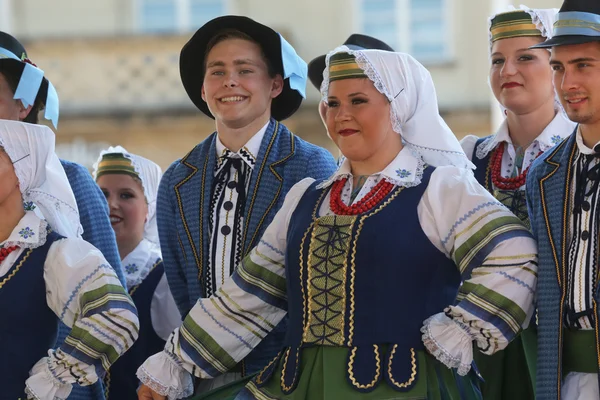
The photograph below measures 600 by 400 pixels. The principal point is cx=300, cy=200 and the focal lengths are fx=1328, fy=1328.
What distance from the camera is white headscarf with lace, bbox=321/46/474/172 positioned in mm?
4562

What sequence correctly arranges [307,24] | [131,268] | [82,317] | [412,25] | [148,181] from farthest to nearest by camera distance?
[307,24]
[412,25]
[148,181]
[131,268]
[82,317]

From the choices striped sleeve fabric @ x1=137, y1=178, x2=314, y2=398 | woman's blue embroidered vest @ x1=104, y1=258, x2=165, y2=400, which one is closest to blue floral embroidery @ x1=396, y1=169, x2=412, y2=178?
striped sleeve fabric @ x1=137, y1=178, x2=314, y2=398

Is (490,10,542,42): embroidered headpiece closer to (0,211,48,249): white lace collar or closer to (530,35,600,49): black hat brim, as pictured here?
(530,35,600,49): black hat brim

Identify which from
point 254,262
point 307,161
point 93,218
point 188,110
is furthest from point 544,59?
point 188,110

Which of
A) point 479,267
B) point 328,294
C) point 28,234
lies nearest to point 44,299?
point 28,234

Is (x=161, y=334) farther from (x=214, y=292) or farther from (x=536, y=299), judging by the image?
(x=536, y=299)

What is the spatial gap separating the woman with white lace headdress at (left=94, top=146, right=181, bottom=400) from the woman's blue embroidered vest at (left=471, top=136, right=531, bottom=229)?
1583mm

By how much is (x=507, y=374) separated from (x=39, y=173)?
6.31 ft

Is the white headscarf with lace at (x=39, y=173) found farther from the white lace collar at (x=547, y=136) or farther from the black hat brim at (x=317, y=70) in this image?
the white lace collar at (x=547, y=136)

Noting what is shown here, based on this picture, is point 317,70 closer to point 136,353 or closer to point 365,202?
point 136,353

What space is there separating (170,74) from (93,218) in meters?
10.9

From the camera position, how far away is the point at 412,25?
16703 mm

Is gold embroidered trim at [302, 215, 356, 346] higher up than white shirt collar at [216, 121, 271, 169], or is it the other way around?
white shirt collar at [216, 121, 271, 169]

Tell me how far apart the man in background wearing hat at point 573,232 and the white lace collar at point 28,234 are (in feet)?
5.94
